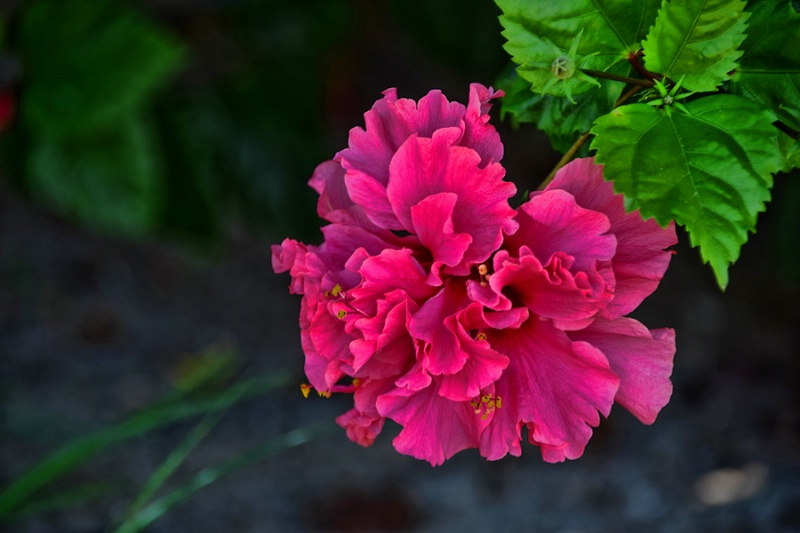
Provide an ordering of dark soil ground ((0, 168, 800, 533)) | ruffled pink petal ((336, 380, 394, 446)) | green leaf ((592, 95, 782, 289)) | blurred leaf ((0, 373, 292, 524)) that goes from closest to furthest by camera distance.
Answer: green leaf ((592, 95, 782, 289)) → ruffled pink petal ((336, 380, 394, 446)) → blurred leaf ((0, 373, 292, 524)) → dark soil ground ((0, 168, 800, 533))

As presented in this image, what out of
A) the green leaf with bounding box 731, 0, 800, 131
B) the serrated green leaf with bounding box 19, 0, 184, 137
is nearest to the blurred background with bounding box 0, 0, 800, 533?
the serrated green leaf with bounding box 19, 0, 184, 137

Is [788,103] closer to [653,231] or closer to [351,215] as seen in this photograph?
[653,231]

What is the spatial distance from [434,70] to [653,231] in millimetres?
1717

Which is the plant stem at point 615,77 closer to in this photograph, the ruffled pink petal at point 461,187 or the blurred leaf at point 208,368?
the ruffled pink petal at point 461,187

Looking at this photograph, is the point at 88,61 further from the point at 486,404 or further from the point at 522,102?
the point at 486,404

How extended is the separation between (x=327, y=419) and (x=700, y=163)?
1533mm

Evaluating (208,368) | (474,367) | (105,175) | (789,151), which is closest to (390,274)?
(474,367)

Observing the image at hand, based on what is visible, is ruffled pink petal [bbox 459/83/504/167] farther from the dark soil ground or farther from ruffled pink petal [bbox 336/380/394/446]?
the dark soil ground

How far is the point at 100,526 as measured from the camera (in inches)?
77.4

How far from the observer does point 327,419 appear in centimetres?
206

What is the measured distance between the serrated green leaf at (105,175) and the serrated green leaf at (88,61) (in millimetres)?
52

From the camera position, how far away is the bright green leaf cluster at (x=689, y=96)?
635 mm

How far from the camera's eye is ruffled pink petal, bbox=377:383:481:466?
717 mm

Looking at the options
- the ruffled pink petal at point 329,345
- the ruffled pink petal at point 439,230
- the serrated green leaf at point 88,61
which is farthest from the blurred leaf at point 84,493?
the ruffled pink petal at point 439,230
